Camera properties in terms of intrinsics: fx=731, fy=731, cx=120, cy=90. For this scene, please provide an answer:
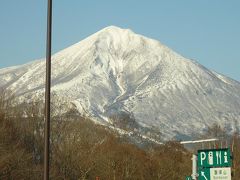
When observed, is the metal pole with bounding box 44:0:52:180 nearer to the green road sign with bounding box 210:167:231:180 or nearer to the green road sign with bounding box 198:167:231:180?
the green road sign with bounding box 198:167:231:180

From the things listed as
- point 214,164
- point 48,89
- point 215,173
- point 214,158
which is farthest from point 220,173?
point 48,89

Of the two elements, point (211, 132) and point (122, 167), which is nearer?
point (122, 167)

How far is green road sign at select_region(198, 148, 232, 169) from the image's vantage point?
75.9 feet

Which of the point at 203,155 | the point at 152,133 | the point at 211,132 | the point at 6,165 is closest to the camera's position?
the point at 203,155

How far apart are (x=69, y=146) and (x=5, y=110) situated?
923cm

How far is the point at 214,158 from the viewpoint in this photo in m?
23.5

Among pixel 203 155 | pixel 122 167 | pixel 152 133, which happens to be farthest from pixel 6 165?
pixel 152 133

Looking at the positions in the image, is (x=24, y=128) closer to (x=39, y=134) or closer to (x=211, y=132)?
(x=39, y=134)

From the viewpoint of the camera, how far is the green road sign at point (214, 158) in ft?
75.9

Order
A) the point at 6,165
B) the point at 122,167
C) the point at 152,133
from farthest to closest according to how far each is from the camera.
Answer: the point at 152,133 < the point at 122,167 < the point at 6,165

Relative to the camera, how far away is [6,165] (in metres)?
47.0

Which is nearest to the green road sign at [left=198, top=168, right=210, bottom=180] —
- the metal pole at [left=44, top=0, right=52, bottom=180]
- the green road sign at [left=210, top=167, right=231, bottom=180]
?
the green road sign at [left=210, top=167, right=231, bottom=180]

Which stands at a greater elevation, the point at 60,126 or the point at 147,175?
the point at 60,126

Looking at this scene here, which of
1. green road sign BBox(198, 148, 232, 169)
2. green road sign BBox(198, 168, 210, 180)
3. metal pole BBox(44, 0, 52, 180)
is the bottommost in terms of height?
green road sign BBox(198, 168, 210, 180)
